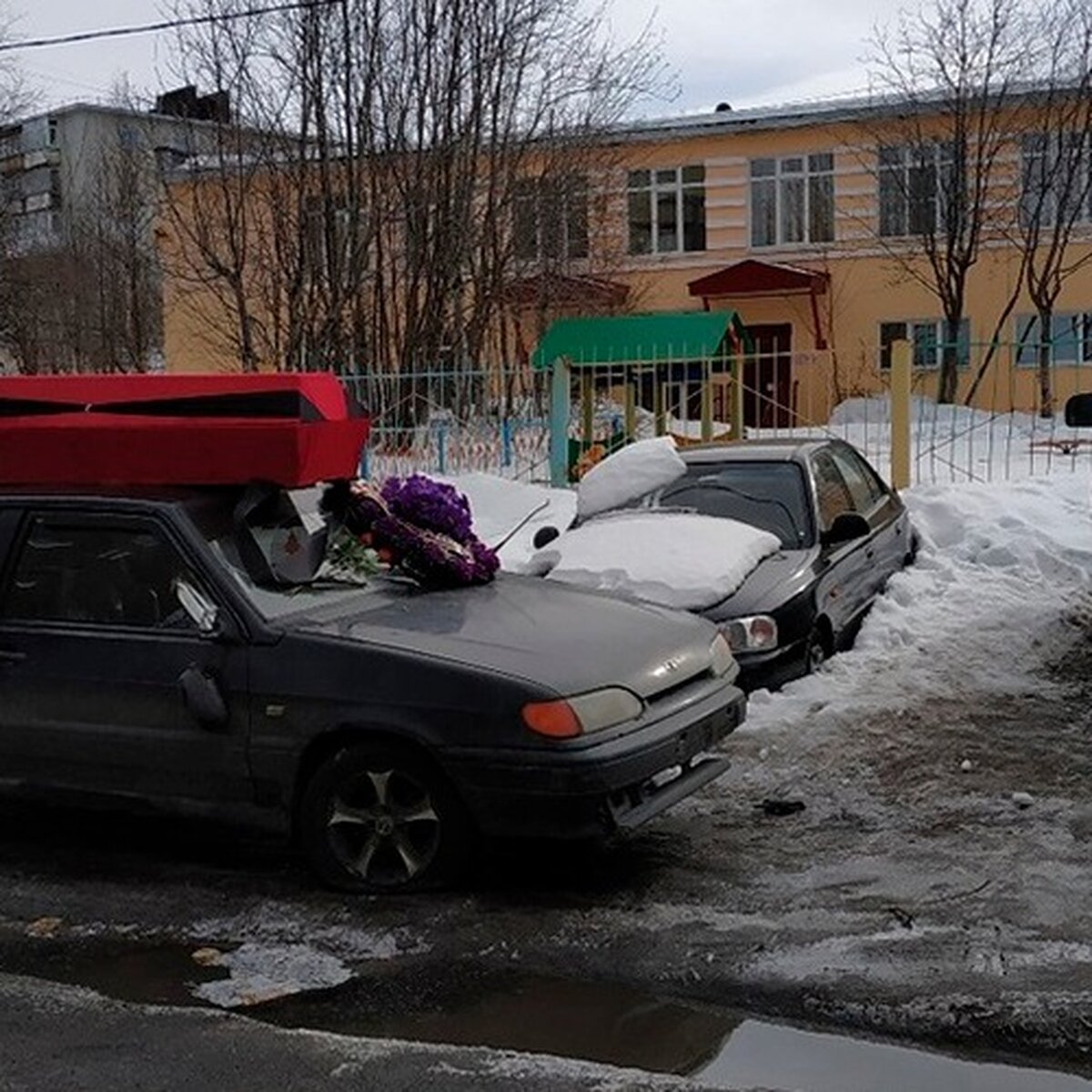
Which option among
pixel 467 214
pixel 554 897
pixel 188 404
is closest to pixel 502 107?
pixel 467 214

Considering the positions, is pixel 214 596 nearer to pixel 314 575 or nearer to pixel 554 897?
pixel 314 575

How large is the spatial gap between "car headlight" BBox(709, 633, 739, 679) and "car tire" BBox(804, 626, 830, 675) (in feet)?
5.73

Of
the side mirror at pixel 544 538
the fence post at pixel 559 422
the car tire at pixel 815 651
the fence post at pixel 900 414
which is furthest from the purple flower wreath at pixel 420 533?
the fence post at pixel 559 422

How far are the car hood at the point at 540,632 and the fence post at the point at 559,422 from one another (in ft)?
29.2

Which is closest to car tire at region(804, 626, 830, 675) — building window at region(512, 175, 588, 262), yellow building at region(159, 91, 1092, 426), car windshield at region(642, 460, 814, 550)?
car windshield at region(642, 460, 814, 550)

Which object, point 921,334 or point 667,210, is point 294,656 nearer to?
point 921,334

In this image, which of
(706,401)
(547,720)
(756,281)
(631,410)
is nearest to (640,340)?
(631,410)

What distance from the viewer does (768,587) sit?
7.83 meters

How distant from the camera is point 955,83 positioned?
87.7ft

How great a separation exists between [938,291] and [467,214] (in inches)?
430

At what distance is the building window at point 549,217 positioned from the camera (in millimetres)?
22109

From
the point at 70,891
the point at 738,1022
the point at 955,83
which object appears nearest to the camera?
the point at 738,1022

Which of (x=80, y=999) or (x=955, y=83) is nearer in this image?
(x=80, y=999)

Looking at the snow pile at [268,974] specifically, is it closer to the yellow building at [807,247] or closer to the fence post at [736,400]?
the fence post at [736,400]
